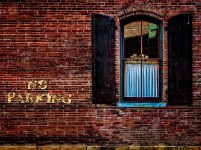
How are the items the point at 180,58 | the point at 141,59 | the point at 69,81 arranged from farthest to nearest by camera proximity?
the point at 141,59 < the point at 69,81 < the point at 180,58

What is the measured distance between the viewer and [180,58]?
7641 millimetres

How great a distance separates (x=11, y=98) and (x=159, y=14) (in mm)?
4388

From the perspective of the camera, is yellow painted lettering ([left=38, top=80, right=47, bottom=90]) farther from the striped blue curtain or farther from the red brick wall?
the striped blue curtain

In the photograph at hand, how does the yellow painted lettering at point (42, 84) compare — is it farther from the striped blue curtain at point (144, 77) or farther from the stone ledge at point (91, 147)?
the striped blue curtain at point (144, 77)

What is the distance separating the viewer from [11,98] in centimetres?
777

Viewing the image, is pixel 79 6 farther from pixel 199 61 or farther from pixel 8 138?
pixel 8 138

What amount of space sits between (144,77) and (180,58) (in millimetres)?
1038

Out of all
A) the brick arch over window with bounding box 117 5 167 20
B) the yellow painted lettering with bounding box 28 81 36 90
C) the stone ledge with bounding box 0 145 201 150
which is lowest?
the stone ledge with bounding box 0 145 201 150

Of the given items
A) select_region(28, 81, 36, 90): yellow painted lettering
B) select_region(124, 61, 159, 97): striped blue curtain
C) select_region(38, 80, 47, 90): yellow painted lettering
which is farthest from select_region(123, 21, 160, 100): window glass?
select_region(28, 81, 36, 90): yellow painted lettering

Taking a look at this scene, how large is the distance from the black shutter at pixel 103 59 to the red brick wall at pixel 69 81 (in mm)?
143

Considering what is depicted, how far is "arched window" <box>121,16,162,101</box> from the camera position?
7.89m

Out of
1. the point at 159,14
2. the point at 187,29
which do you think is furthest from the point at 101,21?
the point at 187,29

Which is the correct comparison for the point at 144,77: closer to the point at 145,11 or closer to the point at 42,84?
the point at 145,11

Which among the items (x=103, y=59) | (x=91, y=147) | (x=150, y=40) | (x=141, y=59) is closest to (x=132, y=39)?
(x=150, y=40)
